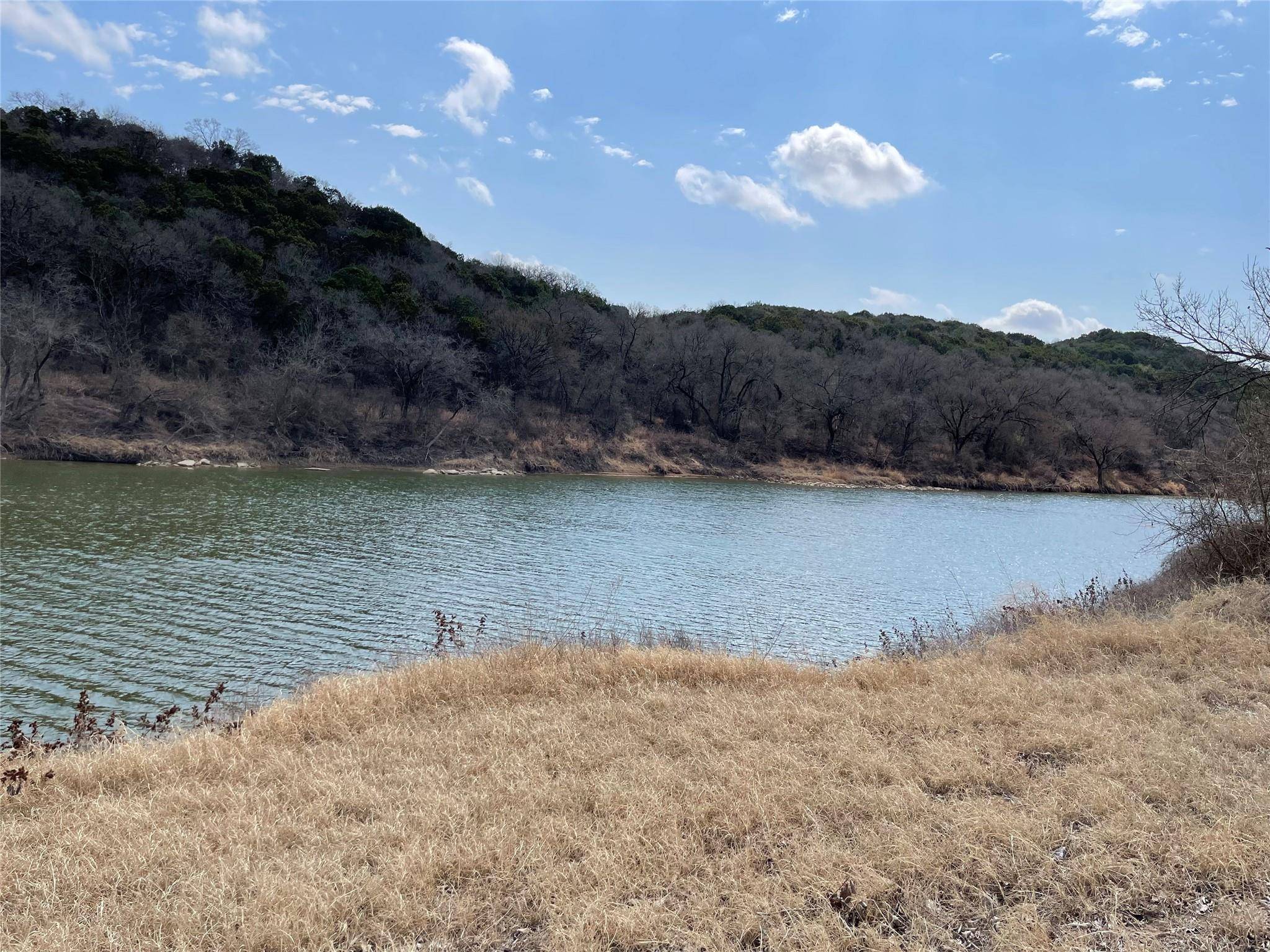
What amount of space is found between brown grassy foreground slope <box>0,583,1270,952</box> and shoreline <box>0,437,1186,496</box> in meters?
37.9

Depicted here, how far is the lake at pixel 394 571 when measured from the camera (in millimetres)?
11438

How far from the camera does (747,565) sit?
2130 cm

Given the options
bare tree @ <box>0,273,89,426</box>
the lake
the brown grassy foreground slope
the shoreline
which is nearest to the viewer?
the brown grassy foreground slope

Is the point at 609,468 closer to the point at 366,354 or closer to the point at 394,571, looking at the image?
the point at 366,354

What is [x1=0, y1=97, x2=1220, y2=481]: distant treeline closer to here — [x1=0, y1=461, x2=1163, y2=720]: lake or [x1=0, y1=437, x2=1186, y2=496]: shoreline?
[x1=0, y1=437, x2=1186, y2=496]: shoreline

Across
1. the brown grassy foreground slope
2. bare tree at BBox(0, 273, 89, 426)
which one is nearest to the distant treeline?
bare tree at BBox(0, 273, 89, 426)

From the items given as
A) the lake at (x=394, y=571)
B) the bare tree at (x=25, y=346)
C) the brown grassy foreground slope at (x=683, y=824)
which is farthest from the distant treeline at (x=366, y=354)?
the brown grassy foreground slope at (x=683, y=824)

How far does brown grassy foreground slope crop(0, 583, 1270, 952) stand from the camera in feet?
11.4

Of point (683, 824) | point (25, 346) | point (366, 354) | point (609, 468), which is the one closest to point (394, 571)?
point (683, 824)

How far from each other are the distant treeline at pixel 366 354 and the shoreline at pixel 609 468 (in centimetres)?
143

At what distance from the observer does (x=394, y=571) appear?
17.9 metres

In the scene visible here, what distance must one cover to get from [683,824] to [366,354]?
2133 inches

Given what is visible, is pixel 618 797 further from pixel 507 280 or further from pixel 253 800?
pixel 507 280

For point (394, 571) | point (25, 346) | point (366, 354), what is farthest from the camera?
point (366, 354)
